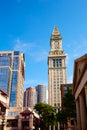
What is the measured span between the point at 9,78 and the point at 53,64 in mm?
39908

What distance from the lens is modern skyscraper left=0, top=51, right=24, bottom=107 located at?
158262 mm

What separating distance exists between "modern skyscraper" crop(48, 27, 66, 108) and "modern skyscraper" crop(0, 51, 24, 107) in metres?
32.1

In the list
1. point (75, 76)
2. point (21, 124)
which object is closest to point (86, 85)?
point (75, 76)

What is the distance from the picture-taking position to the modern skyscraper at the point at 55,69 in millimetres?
138625

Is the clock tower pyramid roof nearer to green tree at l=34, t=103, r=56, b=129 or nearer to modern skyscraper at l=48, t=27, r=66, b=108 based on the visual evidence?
modern skyscraper at l=48, t=27, r=66, b=108

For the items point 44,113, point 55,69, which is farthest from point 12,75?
point 44,113

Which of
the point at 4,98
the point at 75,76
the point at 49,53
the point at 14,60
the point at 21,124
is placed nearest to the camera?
the point at 75,76

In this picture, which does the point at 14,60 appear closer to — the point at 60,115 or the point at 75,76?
the point at 60,115

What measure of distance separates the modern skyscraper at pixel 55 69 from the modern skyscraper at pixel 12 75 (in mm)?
32116

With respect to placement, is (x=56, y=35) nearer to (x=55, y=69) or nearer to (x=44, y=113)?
(x=55, y=69)

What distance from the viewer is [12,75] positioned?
166750mm

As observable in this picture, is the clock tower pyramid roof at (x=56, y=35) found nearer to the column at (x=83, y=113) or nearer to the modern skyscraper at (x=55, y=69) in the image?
the modern skyscraper at (x=55, y=69)

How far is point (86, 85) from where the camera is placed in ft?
98.0

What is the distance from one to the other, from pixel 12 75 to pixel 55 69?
130ft
